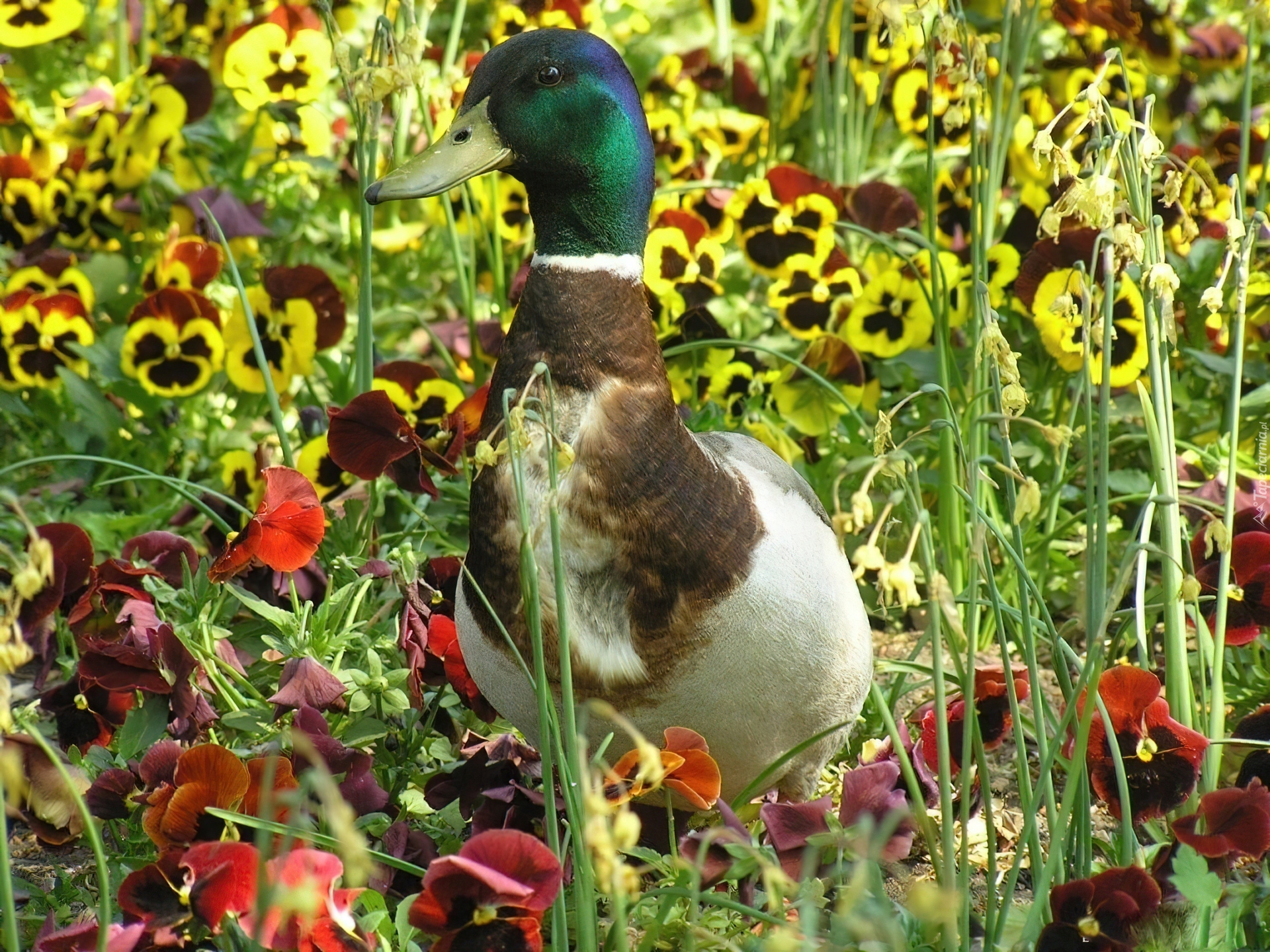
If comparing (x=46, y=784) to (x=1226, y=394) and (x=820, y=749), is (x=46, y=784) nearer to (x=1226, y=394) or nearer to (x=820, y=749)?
Answer: (x=820, y=749)

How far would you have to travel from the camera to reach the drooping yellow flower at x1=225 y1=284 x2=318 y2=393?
2.58 meters

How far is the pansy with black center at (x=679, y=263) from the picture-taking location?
2.67m

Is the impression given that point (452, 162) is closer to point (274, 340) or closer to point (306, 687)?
point (306, 687)

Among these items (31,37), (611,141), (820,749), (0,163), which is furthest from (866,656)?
(31,37)

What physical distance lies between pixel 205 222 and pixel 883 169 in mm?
1449

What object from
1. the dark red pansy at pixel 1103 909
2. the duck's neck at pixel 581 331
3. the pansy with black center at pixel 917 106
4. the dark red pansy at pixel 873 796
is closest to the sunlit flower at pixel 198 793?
the duck's neck at pixel 581 331

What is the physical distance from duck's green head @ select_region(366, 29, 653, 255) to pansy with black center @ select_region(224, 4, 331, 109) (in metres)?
1.42

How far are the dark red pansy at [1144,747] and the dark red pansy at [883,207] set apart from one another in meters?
1.33

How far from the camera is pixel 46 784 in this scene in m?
1.68

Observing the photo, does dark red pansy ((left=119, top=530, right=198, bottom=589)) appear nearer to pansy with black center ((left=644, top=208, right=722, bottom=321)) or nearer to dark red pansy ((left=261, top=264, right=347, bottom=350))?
dark red pansy ((left=261, top=264, right=347, bottom=350))

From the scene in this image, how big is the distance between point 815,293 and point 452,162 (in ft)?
3.66

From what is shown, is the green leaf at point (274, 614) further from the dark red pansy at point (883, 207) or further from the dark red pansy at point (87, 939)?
the dark red pansy at point (883, 207)

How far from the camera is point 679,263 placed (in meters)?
2.69

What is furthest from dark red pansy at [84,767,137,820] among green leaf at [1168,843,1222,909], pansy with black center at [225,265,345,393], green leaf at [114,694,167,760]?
green leaf at [1168,843,1222,909]
